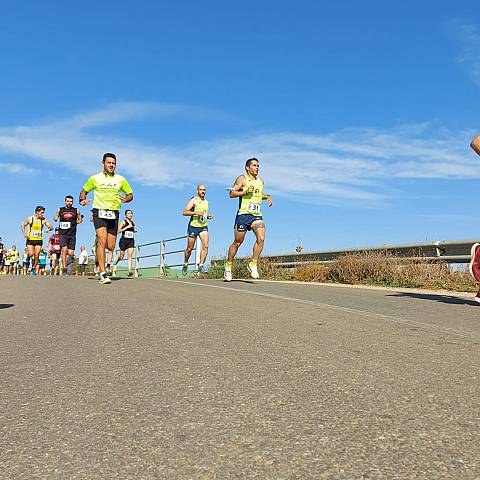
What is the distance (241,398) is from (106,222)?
9.50 m

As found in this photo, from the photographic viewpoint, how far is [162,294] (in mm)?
8234

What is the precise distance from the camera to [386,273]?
1147 cm

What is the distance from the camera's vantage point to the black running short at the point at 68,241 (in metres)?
18.5

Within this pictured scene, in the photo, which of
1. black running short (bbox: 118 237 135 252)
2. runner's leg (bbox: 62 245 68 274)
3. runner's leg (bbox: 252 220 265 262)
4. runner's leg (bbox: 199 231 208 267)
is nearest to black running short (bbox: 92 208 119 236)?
runner's leg (bbox: 252 220 265 262)

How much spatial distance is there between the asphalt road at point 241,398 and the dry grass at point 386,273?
5074 mm

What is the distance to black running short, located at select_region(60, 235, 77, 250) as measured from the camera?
18469mm

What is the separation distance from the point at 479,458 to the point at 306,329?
112 inches

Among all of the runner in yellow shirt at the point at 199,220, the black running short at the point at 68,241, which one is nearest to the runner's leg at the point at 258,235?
the runner in yellow shirt at the point at 199,220

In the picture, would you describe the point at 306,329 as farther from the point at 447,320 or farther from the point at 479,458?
the point at 479,458

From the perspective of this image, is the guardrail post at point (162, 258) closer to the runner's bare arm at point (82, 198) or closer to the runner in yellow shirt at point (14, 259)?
the runner's bare arm at point (82, 198)

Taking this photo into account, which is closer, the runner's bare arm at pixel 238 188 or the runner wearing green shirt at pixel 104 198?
the runner wearing green shirt at pixel 104 198

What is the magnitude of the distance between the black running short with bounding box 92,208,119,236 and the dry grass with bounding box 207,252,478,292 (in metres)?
4.48

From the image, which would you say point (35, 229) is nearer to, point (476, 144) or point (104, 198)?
point (104, 198)

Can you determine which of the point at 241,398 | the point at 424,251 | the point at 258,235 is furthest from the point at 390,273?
the point at 241,398
